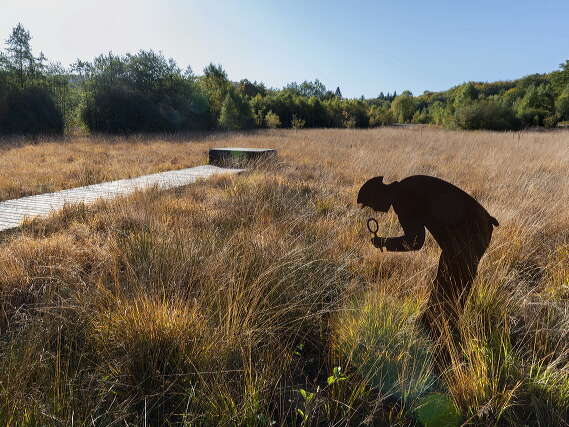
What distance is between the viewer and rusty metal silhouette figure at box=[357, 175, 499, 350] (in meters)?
1.55

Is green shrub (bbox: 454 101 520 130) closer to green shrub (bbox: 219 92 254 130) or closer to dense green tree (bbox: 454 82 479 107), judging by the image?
dense green tree (bbox: 454 82 479 107)

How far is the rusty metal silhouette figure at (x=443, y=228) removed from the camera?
155cm

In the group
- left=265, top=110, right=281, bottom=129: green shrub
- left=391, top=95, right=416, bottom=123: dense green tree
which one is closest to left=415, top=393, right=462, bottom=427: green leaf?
left=265, top=110, right=281, bottom=129: green shrub

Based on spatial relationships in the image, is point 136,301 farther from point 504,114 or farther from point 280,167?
point 504,114

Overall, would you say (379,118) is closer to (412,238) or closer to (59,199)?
(59,199)

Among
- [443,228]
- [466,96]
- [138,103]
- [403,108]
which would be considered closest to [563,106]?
[466,96]

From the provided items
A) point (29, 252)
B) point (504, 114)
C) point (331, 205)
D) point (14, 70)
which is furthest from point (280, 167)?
point (504, 114)

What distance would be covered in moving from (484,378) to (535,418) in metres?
0.23

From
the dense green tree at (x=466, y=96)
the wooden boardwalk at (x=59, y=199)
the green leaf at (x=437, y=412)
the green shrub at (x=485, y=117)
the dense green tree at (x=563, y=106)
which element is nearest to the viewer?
the green leaf at (x=437, y=412)

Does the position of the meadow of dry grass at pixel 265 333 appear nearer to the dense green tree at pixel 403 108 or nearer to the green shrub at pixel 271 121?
the green shrub at pixel 271 121

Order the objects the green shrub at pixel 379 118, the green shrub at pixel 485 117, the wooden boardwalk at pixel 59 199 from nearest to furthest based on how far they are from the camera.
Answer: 1. the wooden boardwalk at pixel 59 199
2. the green shrub at pixel 485 117
3. the green shrub at pixel 379 118

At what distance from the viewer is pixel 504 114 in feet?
99.2

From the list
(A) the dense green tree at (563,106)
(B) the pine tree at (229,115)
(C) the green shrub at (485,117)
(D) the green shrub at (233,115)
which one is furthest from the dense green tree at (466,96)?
(B) the pine tree at (229,115)

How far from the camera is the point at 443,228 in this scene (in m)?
1.61
